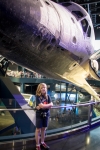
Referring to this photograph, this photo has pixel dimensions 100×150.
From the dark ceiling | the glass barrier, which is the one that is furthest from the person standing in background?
the dark ceiling

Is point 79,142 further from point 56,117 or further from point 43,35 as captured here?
point 43,35

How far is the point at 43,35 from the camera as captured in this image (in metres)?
2.74

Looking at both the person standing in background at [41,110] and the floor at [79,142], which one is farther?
the floor at [79,142]

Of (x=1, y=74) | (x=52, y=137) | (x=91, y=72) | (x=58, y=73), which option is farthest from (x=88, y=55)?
(x=1, y=74)

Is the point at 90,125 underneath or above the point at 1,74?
underneath

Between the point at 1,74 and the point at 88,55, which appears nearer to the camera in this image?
the point at 88,55

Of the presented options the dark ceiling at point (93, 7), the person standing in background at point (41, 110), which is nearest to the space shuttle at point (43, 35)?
the person standing in background at point (41, 110)

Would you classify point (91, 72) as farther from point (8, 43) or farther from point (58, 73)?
point (8, 43)

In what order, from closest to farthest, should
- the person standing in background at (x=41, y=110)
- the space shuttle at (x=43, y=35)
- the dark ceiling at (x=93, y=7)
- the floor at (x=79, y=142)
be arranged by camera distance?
the space shuttle at (x=43, y=35) → the person standing in background at (x=41, y=110) → the floor at (x=79, y=142) → the dark ceiling at (x=93, y=7)

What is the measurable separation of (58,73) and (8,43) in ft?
5.63

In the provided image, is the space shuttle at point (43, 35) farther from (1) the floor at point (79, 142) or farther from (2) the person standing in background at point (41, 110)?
(1) the floor at point (79, 142)

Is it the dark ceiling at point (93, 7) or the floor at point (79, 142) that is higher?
the dark ceiling at point (93, 7)

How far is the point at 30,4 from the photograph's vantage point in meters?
2.43

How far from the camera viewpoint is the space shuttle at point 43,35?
2303mm
